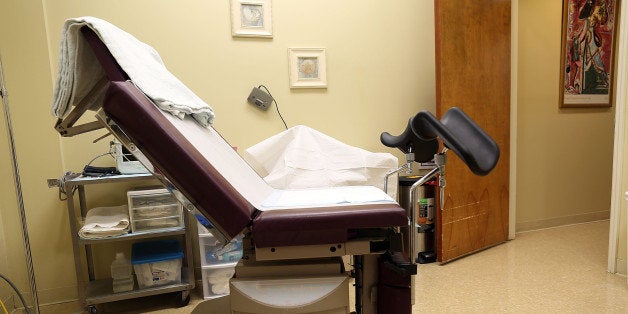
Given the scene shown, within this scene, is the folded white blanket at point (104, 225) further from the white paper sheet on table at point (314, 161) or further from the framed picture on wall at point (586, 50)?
the framed picture on wall at point (586, 50)

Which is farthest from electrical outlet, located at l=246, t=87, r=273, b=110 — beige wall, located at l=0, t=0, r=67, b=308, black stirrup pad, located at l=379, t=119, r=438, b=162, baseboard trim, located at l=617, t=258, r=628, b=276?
baseboard trim, located at l=617, t=258, r=628, b=276

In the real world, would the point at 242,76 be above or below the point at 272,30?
below

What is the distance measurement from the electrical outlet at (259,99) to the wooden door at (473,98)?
110 centimetres

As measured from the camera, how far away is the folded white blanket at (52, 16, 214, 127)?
85 centimetres

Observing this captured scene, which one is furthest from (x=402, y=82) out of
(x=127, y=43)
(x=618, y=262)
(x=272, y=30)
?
(x=127, y=43)

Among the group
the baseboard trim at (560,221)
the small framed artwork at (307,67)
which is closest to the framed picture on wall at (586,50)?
the baseboard trim at (560,221)

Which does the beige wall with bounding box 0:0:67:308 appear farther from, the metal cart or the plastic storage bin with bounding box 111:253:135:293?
the plastic storage bin with bounding box 111:253:135:293

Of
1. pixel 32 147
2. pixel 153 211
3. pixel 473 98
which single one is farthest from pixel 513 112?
pixel 32 147

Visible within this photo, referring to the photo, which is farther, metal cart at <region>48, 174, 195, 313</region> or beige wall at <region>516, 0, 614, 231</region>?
beige wall at <region>516, 0, 614, 231</region>

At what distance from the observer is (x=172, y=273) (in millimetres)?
1741

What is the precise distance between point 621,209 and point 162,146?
249 cm

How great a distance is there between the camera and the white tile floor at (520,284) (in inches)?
64.1

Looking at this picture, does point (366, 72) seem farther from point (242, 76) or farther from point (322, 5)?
point (242, 76)

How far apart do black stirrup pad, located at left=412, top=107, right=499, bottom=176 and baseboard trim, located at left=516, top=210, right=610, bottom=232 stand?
2.50 m
